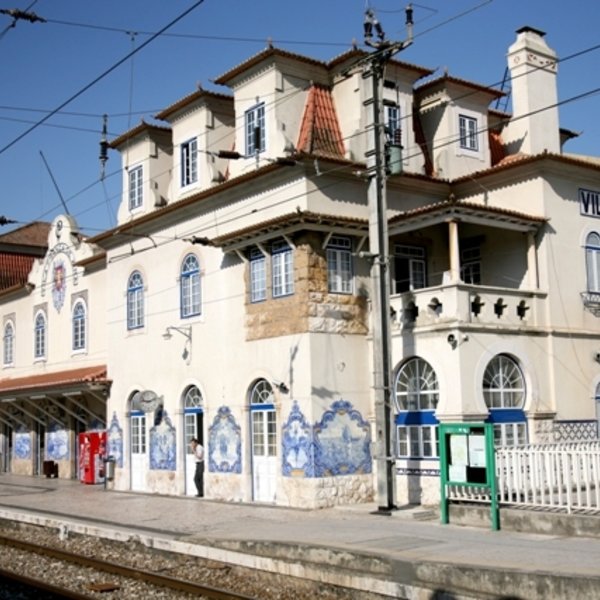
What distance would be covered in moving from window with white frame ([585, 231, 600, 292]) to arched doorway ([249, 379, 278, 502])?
806cm

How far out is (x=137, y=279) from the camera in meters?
26.7

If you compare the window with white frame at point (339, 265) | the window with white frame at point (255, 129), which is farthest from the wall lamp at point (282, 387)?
the window with white frame at point (255, 129)

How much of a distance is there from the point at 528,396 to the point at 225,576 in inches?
356

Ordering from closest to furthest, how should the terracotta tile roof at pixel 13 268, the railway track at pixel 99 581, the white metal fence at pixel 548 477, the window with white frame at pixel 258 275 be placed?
the railway track at pixel 99 581
the white metal fence at pixel 548 477
the window with white frame at pixel 258 275
the terracotta tile roof at pixel 13 268

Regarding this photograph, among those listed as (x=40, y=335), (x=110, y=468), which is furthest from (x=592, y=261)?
(x=40, y=335)

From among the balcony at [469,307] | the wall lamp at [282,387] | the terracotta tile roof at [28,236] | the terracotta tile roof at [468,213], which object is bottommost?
the wall lamp at [282,387]

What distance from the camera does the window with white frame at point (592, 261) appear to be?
2155 cm

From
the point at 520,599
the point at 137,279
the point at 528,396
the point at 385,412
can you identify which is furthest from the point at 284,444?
the point at 520,599

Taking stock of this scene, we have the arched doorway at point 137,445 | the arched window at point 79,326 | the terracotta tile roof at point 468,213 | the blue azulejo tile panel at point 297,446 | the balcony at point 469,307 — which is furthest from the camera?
the arched window at point 79,326

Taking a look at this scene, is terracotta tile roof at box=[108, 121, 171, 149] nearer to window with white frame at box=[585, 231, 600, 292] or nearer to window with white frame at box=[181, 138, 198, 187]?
window with white frame at box=[181, 138, 198, 187]

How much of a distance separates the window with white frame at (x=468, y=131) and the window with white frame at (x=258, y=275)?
246 inches

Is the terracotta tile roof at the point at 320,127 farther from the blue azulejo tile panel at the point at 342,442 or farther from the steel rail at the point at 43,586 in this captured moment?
the steel rail at the point at 43,586

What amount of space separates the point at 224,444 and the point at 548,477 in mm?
9929

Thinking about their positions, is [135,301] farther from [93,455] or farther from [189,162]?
[93,455]
